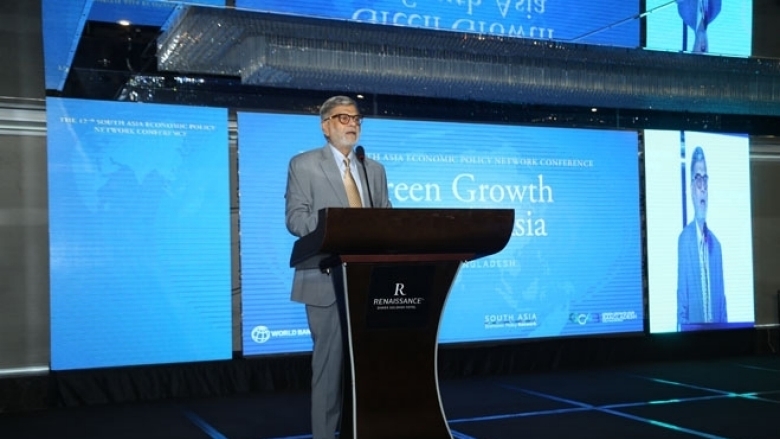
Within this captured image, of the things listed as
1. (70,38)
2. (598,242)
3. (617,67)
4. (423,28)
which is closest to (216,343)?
(70,38)

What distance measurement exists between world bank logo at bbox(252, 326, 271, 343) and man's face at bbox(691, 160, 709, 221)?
11.3ft

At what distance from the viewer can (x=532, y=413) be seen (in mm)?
4039

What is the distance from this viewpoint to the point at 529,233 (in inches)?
221

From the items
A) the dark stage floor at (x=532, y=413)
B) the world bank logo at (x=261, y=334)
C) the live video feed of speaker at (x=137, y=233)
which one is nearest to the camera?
the dark stage floor at (x=532, y=413)

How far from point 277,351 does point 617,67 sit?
2.99m

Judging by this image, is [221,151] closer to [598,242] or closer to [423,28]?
[423,28]

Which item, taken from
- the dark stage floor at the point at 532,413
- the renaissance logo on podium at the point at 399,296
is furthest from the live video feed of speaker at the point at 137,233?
the renaissance logo on podium at the point at 399,296

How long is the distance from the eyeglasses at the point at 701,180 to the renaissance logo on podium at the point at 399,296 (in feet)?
14.2

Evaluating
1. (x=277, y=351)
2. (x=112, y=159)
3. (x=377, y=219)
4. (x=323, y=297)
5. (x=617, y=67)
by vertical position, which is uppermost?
(x=617, y=67)

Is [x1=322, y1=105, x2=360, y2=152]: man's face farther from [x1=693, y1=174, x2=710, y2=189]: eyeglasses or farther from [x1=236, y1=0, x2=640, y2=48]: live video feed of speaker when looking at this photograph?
[x1=693, y1=174, x2=710, y2=189]: eyeglasses

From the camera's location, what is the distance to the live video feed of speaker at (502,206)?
495 centimetres

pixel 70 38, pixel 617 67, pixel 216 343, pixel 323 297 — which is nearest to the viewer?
pixel 323 297

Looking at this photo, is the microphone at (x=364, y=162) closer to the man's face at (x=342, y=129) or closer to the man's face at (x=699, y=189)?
the man's face at (x=342, y=129)

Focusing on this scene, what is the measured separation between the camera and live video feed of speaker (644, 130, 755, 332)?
5.97 m
